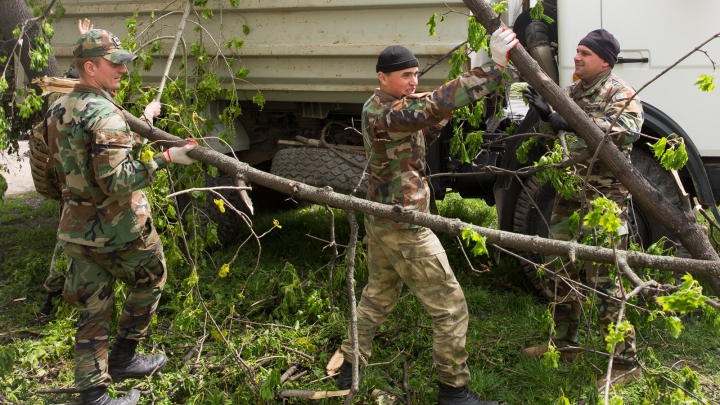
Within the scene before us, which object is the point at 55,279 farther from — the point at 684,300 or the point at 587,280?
the point at 684,300

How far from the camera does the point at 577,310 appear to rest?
356 cm

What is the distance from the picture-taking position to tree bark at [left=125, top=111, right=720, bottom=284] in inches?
91.7

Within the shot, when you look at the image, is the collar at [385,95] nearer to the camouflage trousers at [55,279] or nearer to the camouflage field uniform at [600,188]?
the camouflage field uniform at [600,188]

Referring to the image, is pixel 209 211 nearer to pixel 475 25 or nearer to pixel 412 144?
pixel 412 144

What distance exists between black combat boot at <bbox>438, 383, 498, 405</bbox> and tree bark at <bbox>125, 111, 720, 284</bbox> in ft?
2.93

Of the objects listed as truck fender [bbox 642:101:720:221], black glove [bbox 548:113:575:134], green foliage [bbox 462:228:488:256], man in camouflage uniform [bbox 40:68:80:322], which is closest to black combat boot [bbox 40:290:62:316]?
man in camouflage uniform [bbox 40:68:80:322]

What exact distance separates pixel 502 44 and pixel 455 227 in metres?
0.78

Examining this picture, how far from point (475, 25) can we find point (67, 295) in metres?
2.39

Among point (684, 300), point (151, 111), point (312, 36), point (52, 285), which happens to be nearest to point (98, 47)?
point (151, 111)

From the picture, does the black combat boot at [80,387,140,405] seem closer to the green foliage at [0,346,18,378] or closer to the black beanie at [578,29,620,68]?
the green foliage at [0,346,18,378]

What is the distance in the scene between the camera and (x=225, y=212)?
4.92 meters

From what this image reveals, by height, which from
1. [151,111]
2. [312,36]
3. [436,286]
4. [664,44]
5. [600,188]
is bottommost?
[436,286]

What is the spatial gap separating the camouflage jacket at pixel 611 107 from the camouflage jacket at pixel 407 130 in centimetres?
82

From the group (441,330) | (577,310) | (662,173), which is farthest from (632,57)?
(441,330)
